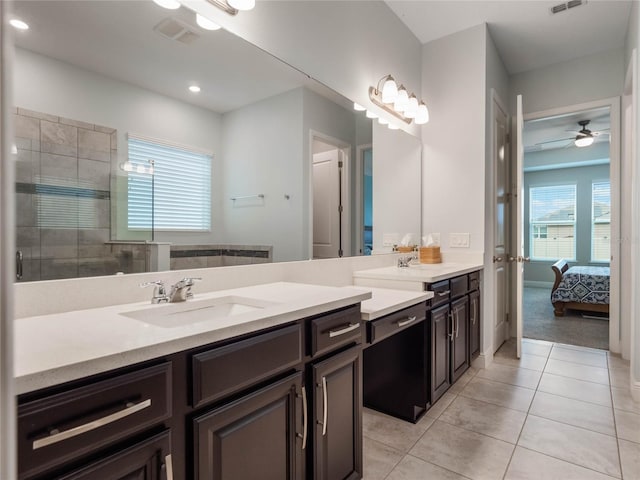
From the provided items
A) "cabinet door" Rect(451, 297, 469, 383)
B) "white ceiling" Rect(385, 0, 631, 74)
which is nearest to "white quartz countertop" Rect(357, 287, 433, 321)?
"cabinet door" Rect(451, 297, 469, 383)

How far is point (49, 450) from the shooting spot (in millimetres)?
597

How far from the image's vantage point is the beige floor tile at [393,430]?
1.83 meters

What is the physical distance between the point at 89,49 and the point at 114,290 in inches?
31.4

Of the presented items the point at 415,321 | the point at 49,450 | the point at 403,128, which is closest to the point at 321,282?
the point at 415,321

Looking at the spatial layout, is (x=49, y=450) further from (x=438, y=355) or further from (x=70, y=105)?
(x=438, y=355)

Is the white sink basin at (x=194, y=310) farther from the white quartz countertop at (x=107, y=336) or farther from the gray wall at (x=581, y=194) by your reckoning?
the gray wall at (x=581, y=194)

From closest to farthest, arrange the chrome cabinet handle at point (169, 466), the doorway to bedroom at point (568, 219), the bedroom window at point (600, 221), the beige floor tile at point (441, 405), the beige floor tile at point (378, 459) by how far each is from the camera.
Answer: the chrome cabinet handle at point (169, 466) < the beige floor tile at point (378, 459) < the beige floor tile at point (441, 405) < the doorway to bedroom at point (568, 219) < the bedroom window at point (600, 221)

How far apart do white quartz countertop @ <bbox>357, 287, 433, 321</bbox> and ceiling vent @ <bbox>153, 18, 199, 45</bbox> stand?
132 centimetres

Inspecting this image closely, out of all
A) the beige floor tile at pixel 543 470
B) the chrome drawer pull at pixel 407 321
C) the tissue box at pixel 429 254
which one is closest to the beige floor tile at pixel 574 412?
the beige floor tile at pixel 543 470

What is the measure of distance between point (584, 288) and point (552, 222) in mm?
3104

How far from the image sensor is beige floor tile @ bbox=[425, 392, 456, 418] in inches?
83.4

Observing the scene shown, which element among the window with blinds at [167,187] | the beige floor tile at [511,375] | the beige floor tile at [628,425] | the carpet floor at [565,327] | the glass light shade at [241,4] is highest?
the glass light shade at [241,4]

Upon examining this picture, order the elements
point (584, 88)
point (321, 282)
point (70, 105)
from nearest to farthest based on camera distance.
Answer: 1. point (70, 105)
2. point (321, 282)
3. point (584, 88)

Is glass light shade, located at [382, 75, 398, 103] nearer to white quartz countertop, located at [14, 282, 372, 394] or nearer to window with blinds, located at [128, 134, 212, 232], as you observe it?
window with blinds, located at [128, 134, 212, 232]
